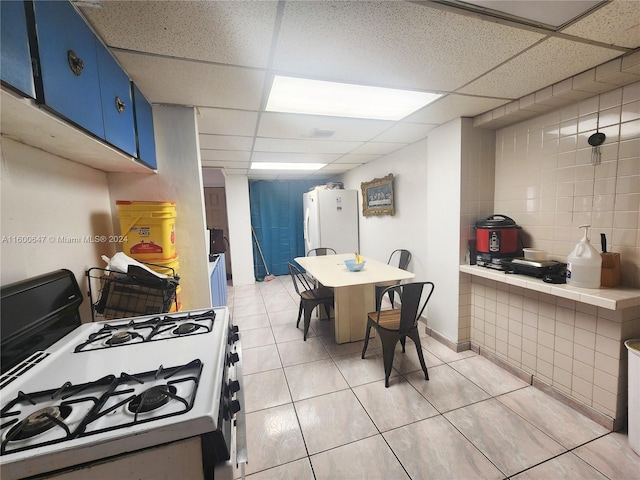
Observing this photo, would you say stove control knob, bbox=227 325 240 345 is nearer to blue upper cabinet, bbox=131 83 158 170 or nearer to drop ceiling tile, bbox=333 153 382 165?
blue upper cabinet, bbox=131 83 158 170

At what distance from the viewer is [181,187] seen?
76.4 inches

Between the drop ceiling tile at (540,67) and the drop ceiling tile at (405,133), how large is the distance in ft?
2.23

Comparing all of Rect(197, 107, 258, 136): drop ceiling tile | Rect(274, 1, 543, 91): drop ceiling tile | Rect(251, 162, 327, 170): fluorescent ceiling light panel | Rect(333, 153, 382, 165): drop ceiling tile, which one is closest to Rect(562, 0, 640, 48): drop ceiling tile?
Rect(274, 1, 543, 91): drop ceiling tile

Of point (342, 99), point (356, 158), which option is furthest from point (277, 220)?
point (342, 99)

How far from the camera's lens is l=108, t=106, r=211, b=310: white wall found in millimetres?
1850

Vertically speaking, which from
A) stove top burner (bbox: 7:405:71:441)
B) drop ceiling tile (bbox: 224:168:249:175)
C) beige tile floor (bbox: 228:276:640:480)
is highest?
drop ceiling tile (bbox: 224:168:249:175)

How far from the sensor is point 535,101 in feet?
6.02

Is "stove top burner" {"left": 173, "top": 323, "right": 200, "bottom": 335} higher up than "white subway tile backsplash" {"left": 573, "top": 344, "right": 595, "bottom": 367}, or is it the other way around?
"stove top burner" {"left": 173, "top": 323, "right": 200, "bottom": 335}

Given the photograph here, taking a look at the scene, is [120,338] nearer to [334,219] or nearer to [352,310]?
[352,310]

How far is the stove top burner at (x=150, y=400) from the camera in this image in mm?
691

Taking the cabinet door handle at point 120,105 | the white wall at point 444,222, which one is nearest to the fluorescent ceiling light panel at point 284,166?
the white wall at point 444,222

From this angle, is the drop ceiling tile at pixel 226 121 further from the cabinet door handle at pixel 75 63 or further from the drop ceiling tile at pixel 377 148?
the drop ceiling tile at pixel 377 148

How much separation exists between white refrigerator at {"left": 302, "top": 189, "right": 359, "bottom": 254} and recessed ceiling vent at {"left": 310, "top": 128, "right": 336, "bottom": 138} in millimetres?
A: 1691

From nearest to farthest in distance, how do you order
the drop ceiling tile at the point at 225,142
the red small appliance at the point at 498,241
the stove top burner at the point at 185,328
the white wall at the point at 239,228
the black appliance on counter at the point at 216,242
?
the stove top burner at the point at 185,328 < the red small appliance at the point at 498,241 < the drop ceiling tile at the point at 225,142 < the black appliance on counter at the point at 216,242 < the white wall at the point at 239,228
